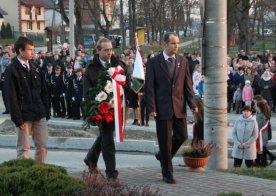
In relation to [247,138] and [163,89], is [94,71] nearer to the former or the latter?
[163,89]

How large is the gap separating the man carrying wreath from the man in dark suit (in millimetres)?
397

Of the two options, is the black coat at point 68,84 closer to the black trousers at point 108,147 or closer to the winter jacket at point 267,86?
the winter jacket at point 267,86

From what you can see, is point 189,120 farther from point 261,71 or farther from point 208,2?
point 208,2

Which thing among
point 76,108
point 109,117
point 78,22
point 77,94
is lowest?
point 76,108

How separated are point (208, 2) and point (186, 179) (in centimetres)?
298

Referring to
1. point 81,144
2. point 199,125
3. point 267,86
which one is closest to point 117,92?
point 199,125

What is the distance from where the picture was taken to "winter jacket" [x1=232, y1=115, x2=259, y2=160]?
476 inches

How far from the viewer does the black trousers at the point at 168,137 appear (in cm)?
811

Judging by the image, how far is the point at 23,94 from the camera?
800cm

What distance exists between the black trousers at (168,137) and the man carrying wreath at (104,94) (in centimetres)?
63

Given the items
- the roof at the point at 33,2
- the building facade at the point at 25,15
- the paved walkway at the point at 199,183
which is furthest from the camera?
the roof at the point at 33,2

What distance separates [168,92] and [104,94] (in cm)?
84

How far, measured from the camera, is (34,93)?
8078 mm

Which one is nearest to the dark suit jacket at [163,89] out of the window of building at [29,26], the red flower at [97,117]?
the red flower at [97,117]
